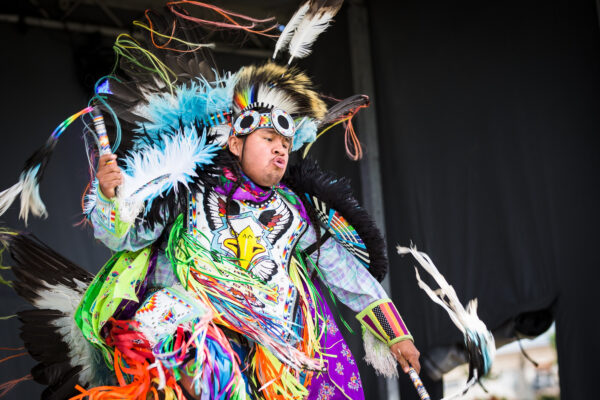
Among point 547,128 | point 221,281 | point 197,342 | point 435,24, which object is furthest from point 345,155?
point 197,342

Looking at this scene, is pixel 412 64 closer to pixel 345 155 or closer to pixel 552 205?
pixel 345 155

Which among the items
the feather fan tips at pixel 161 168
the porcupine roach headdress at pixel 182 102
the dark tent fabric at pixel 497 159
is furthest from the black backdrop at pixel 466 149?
the feather fan tips at pixel 161 168

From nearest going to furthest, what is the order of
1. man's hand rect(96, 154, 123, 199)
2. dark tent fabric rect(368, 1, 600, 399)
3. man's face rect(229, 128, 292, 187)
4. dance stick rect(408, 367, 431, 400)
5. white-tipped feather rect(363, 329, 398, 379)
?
man's hand rect(96, 154, 123, 199) < dance stick rect(408, 367, 431, 400) < man's face rect(229, 128, 292, 187) < white-tipped feather rect(363, 329, 398, 379) < dark tent fabric rect(368, 1, 600, 399)

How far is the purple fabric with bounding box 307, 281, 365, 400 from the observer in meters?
2.42

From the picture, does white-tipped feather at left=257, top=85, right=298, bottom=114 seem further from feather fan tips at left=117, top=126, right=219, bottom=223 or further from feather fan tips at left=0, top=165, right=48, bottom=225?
feather fan tips at left=0, top=165, right=48, bottom=225

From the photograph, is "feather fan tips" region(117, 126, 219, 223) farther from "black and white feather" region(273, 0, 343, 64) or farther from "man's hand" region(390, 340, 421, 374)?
"man's hand" region(390, 340, 421, 374)

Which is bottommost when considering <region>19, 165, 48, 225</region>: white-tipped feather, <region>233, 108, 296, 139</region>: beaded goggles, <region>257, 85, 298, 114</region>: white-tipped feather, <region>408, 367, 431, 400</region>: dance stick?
<region>408, 367, 431, 400</region>: dance stick

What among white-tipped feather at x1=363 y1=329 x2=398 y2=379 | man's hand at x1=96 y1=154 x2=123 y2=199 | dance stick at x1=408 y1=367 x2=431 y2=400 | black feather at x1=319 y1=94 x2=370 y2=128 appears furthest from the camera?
black feather at x1=319 y1=94 x2=370 y2=128

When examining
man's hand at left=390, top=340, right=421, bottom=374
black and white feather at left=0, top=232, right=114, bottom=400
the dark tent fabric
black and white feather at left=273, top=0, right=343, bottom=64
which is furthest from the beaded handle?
the dark tent fabric

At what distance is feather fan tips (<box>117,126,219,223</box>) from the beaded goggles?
11cm

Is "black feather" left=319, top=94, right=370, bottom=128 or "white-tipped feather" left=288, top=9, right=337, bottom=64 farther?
"black feather" left=319, top=94, right=370, bottom=128

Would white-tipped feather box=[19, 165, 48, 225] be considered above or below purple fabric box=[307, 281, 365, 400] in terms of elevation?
above

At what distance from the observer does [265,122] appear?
7.93 ft

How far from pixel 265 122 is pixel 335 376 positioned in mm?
901
